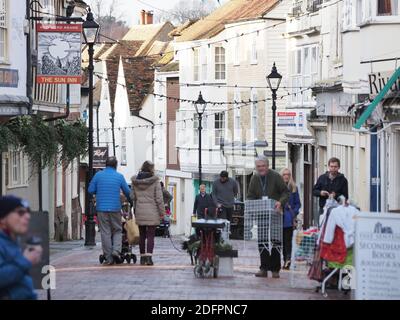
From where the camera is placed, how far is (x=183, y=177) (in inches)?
2552

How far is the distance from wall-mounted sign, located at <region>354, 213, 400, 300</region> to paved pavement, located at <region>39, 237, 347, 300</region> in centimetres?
197

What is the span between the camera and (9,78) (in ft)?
89.8

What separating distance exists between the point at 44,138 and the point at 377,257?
57.2 feet

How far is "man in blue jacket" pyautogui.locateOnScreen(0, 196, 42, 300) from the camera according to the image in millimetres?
9352

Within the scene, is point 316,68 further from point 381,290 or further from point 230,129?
point 381,290

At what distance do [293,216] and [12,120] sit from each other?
9.98m

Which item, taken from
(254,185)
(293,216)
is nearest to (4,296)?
(254,185)

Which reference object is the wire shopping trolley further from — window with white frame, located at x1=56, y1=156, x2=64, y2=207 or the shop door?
the shop door

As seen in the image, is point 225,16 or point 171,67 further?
point 171,67

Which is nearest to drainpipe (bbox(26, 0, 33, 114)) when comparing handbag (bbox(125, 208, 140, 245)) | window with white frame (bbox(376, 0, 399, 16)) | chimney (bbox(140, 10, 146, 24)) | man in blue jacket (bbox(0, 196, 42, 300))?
handbag (bbox(125, 208, 140, 245))

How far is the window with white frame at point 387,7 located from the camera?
1023 inches

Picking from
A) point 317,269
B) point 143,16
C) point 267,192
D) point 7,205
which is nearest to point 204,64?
point 143,16

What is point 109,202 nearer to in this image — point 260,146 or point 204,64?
point 260,146

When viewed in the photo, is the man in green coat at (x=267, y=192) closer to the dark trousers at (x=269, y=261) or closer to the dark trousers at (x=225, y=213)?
the dark trousers at (x=269, y=261)
